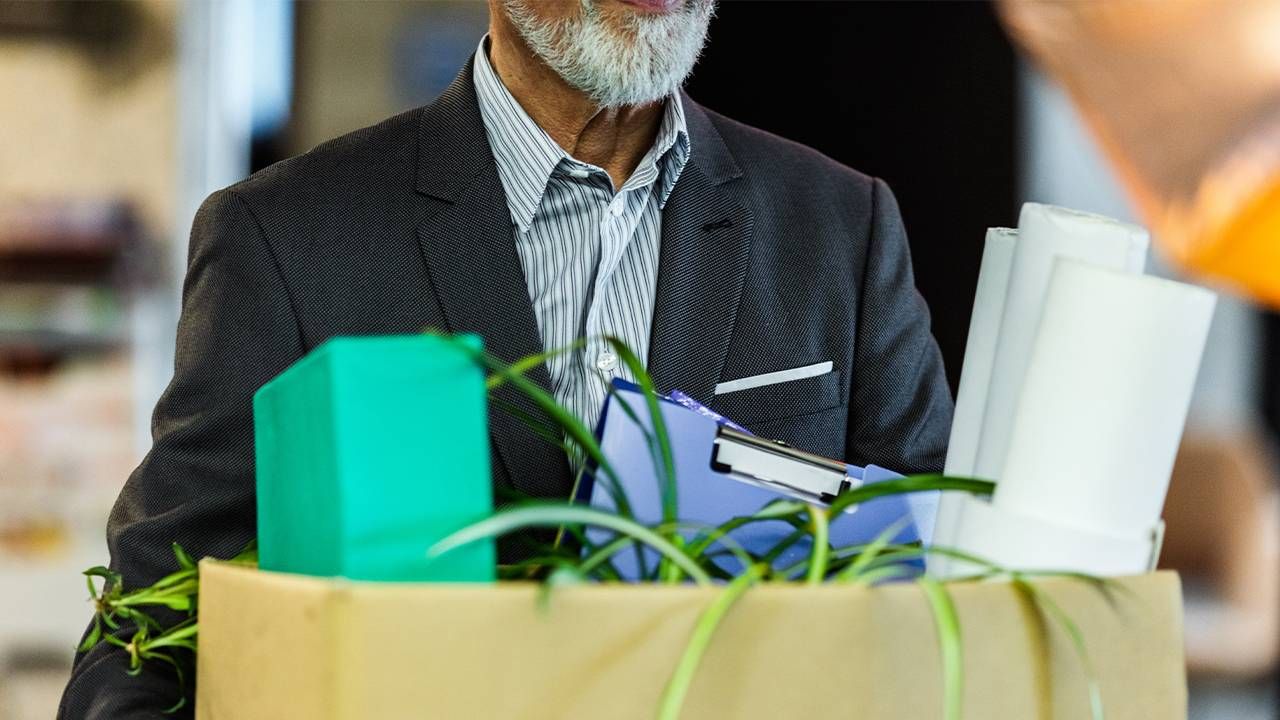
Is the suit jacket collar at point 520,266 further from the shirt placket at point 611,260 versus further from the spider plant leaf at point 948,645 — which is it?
the spider plant leaf at point 948,645

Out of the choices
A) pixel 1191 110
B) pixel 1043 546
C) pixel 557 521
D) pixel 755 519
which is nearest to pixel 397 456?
pixel 557 521

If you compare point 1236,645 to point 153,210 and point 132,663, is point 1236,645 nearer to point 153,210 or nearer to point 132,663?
point 153,210

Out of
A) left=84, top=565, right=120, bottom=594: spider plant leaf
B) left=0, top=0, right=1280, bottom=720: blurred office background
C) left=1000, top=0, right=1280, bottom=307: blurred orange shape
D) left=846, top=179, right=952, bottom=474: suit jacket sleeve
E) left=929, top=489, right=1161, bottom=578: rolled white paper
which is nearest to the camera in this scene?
left=929, top=489, right=1161, bottom=578: rolled white paper

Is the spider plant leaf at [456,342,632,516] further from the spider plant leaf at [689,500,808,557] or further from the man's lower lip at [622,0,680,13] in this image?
the man's lower lip at [622,0,680,13]

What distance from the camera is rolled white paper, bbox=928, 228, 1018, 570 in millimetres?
836

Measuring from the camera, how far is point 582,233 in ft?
4.40

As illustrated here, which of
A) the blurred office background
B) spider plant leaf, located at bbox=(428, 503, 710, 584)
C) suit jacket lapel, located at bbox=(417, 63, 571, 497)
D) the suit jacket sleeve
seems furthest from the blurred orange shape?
the blurred office background

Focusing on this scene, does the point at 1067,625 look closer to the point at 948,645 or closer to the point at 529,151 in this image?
the point at 948,645

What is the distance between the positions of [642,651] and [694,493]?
0.67 feet

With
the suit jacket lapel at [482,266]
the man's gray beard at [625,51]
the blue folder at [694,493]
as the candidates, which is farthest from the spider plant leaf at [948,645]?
the man's gray beard at [625,51]

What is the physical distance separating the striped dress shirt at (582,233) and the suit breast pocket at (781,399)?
87 mm

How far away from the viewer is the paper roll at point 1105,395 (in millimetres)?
676

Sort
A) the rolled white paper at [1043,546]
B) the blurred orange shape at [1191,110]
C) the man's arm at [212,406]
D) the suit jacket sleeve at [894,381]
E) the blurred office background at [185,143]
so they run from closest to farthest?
the rolled white paper at [1043,546] → the man's arm at [212,406] → the suit jacket sleeve at [894,381] → the blurred orange shape at [1191,110] → the blurred office background at [185,143]

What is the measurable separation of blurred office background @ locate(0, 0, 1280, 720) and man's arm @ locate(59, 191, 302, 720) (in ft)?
6.60
